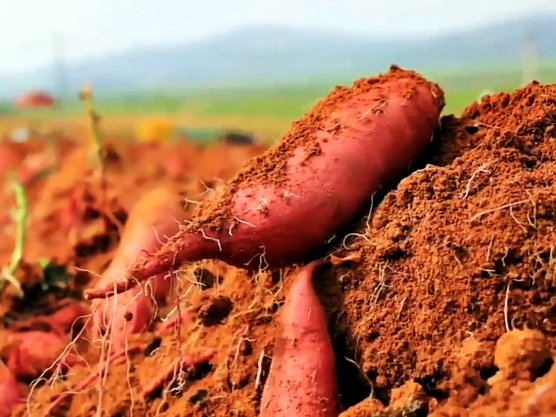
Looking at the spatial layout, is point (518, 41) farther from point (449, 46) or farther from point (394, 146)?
point (394, 146)

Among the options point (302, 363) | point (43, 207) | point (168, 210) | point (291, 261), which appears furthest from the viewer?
point (43, 207)

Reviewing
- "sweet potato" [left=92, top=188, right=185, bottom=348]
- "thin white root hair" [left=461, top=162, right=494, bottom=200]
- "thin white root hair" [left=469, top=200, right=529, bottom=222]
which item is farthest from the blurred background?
"thin white root hair" [left=469, top=200, right=529, bottom=222]

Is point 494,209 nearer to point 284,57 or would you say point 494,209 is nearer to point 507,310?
point 507,310

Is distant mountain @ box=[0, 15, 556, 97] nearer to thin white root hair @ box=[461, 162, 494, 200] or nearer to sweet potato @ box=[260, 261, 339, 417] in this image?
thin white root hair @ box=[461, 162, 494, 200]

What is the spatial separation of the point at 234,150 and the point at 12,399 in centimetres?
183

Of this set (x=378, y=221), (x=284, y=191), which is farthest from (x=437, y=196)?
(x=284, y=191)

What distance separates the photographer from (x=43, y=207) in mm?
2320

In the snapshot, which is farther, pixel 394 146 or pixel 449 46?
pixel 449 46

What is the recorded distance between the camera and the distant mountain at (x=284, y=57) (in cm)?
285

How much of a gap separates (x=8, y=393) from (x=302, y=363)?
68 centimetres

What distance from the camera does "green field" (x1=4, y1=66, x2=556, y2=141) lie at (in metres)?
2.71

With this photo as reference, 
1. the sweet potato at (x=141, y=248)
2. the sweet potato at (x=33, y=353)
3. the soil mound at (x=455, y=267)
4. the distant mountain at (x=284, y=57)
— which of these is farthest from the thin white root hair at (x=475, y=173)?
the distant mountain at (x=284, y=57)

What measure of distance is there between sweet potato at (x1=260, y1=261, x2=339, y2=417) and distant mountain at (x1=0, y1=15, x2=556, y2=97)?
2117mm

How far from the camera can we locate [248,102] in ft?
10.6
